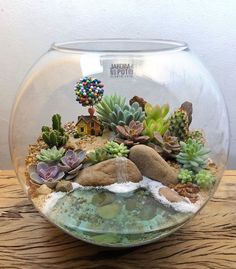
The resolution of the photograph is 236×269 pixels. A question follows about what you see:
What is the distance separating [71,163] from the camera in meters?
0.61

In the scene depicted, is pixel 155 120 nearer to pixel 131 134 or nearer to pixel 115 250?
pixel 131 134

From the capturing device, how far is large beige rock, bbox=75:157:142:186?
58 cm

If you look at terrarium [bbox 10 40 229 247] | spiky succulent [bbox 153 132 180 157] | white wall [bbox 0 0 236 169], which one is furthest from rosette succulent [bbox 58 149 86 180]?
white wall [bbox 0 0 236 169]

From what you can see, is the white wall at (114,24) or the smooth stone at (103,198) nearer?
the smooth stone at (103,198)

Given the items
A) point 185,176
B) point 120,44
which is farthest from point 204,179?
point 120,44

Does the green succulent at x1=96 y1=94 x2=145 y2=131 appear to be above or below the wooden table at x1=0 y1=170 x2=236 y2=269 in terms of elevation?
above

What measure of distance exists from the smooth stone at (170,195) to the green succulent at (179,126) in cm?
10

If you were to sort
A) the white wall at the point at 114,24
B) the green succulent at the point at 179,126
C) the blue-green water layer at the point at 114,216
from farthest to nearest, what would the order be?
the white wall at the point at 114,24 < the green succulent at the point at 179,126 < the blue-green water layer at the point at 114,216

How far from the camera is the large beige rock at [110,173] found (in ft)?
1.91

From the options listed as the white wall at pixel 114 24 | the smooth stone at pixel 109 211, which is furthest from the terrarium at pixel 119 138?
the white wall at pixel 114 24

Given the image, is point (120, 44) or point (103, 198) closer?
point (103, 198)

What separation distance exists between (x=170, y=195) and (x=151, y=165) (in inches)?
1.9

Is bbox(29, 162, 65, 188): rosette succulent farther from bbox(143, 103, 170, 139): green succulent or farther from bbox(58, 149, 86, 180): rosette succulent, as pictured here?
bbox(143, 103, 170, 139): green succulent

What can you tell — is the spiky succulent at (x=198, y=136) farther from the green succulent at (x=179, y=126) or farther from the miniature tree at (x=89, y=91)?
the miniature tree at (x=89, y=91)
